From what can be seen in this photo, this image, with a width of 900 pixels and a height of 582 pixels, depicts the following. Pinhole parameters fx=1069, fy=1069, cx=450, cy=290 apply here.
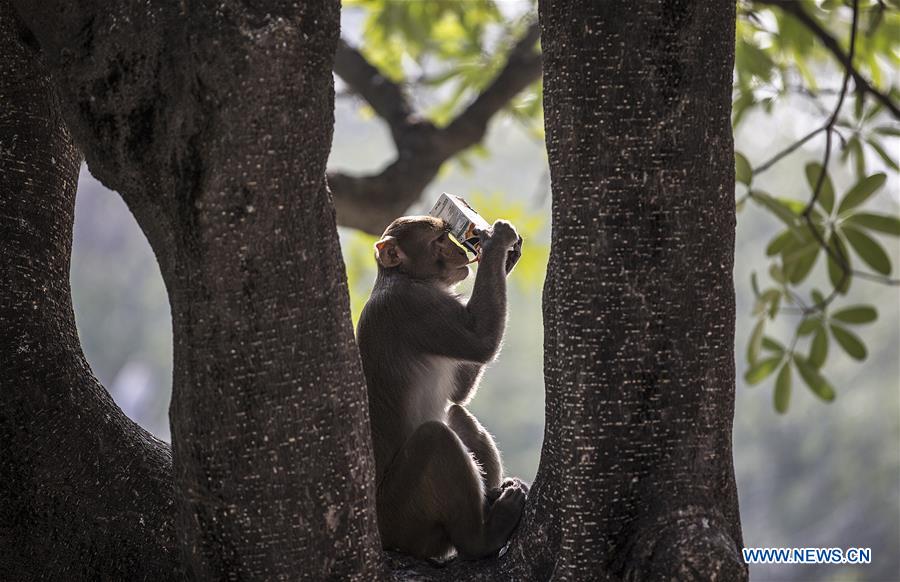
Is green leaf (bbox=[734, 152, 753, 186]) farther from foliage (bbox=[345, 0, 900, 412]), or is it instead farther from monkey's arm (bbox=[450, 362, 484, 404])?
monkey's arm (bbox=[450, 362, 484, 404])

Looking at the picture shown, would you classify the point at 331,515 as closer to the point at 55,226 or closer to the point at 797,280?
the point at 55,226

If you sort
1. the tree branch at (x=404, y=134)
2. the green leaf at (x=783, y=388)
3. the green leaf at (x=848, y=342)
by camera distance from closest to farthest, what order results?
1. the green leaf at (x=848, y=342)
2. the green leaf at (x=783, y=388)
3. the tree branch at (x=404, y=134)

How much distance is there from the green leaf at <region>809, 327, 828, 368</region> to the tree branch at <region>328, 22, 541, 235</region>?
1928 mm

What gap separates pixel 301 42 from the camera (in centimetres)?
200

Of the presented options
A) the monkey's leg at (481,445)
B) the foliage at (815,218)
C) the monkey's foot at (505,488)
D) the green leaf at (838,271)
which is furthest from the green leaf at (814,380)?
the monkey's foot at (505,488)

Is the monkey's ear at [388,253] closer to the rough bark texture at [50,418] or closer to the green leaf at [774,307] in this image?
the rough bark texture at [50,418]

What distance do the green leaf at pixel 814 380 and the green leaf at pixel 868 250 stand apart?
1.85 ft

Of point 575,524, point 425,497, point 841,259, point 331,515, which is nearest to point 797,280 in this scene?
point 841,259

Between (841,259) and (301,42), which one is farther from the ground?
(301,42)

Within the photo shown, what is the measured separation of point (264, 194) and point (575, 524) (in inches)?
35.8

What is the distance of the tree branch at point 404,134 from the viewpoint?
5.07 m

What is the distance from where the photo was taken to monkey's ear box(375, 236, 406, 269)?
11.3ft
